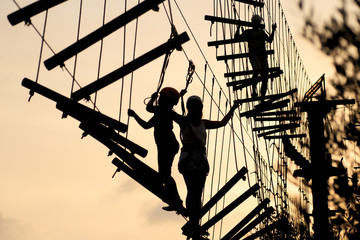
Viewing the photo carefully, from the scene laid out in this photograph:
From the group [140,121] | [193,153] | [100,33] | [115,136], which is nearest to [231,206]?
[193,153]

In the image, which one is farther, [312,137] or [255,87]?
[312,137]

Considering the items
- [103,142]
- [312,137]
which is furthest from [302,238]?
[103,142]

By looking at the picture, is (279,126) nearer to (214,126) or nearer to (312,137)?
(312,137)

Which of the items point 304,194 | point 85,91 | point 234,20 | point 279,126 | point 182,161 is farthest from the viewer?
point 304,194

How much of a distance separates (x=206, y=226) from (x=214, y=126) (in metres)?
1.35

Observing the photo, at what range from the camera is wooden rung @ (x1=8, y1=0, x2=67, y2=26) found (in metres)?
7.43

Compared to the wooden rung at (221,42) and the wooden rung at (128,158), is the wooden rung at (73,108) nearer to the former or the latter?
the wooden rung at (128,158)

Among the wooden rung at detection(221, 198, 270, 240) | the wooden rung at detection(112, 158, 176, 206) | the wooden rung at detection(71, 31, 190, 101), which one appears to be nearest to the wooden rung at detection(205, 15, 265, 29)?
the wooden rung at detection(221, 198, 270, 240)

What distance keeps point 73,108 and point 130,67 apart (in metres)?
0.90

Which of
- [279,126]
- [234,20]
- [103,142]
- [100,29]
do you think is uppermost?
[234,20]

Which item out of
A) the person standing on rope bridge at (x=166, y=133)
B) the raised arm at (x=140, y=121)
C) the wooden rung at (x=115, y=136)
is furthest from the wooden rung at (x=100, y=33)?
the person standing on rope bridge at (x=166, y=133)

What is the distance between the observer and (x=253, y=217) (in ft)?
37.7

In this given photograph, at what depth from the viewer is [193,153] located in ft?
31.7

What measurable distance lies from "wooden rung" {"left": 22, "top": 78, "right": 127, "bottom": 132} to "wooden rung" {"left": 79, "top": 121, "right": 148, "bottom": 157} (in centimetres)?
6
